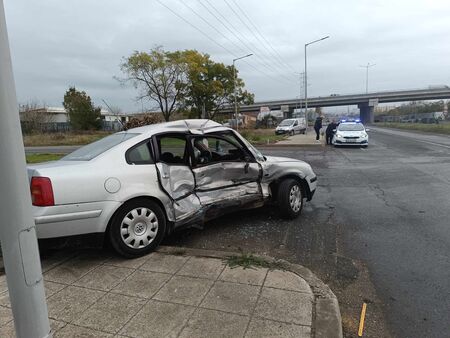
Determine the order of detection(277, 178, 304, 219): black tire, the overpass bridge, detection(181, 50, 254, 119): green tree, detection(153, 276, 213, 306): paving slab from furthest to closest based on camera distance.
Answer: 1. the overpass bridge
2. detection(181, 50, 254, 119): green tree
3. detection(277, 178, 304, 219): black tire
4. detection(153, 276, 213, 306): paving slab

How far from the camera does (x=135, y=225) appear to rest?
4.21 meters

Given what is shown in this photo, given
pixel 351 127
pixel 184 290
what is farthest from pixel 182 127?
pixel 351 127

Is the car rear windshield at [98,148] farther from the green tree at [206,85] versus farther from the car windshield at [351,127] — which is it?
the green tree at [206,85]

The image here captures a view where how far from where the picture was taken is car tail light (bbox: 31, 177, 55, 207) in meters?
3.66

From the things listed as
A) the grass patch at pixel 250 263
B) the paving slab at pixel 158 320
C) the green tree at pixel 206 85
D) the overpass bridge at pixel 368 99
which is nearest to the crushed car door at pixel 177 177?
the grass patch at pixel 250 263

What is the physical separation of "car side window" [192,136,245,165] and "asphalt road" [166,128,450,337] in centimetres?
104

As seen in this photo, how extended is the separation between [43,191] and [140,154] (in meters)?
1.18

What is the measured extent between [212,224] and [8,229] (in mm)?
3985

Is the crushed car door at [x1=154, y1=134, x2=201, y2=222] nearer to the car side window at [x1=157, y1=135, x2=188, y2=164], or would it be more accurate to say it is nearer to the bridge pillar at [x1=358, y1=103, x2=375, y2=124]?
the car side window at [x1=157, y1=135, x2=188, y2=164]

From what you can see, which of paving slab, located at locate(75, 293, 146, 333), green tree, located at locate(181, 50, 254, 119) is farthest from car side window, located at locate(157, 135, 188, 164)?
green tree, located at locate(181, 50, 254, 119)

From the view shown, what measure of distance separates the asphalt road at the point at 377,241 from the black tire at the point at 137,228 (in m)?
0.68

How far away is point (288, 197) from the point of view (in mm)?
5691

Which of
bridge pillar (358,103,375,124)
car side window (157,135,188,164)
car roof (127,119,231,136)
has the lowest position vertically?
bridge pillar (358,103,375,124)

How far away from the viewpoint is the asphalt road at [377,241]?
3.39 metres
